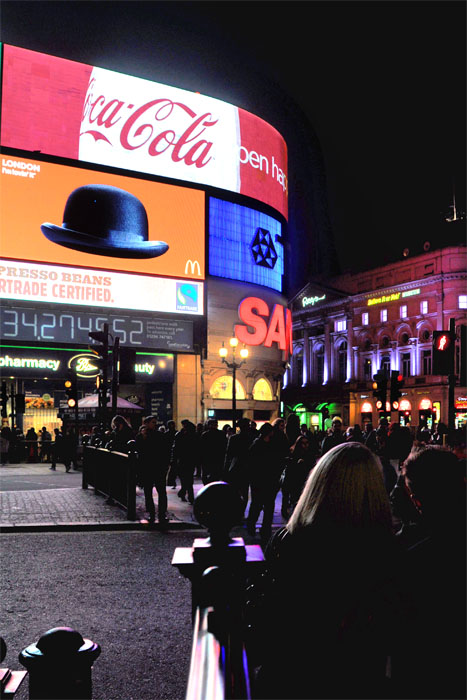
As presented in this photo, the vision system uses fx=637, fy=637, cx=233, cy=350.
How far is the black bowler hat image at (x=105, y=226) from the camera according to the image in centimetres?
3259

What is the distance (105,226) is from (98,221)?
1.74 feet

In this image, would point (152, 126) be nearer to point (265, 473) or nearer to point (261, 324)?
point (261, 324)

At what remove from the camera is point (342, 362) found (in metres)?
72.7

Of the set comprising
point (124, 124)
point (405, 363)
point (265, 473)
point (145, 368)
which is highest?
point (124, 124)

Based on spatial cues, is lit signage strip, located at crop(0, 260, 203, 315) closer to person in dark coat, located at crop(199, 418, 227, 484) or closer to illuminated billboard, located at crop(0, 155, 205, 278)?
illuminated billboard, located at crop(0, 155, 205, 278)

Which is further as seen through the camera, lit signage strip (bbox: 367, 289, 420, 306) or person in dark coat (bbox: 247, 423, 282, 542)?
lit signage strip (bbox: 367, 289, 420, 306)

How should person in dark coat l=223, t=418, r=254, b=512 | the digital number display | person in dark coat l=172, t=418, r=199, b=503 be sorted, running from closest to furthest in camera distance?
1. person in dark coat l=223, t=418, r=254, b=512
2. person in dark coat l=172, t=418, r=199, b=503
3. the digital number display

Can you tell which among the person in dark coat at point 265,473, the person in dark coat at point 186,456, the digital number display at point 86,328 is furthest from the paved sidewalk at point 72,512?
the digital number display at point 86,328

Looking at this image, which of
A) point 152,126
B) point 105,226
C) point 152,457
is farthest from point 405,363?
point 152,457

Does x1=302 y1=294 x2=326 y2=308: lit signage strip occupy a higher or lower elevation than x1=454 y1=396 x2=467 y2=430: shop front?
higher

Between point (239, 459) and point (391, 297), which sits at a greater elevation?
point (391, 297)

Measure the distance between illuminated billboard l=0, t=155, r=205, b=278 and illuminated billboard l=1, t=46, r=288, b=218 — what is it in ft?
6.37

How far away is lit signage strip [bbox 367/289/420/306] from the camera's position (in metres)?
61.2

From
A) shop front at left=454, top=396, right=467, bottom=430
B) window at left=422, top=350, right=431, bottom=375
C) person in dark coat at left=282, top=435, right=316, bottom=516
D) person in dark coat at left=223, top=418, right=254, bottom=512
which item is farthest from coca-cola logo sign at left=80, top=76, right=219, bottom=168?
window at left=422, top=350, right=431, bottom=375
